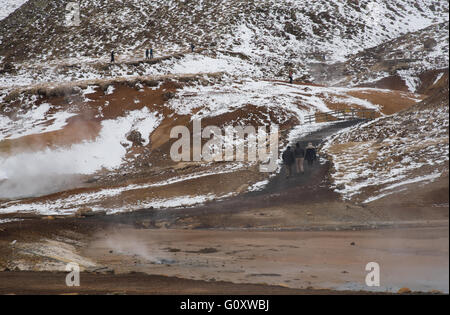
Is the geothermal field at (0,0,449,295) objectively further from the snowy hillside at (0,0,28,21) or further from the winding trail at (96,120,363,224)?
the snowy hillside at (0,0,28,21)

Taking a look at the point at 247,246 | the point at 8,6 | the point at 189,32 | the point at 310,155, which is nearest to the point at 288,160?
the point at 310,155

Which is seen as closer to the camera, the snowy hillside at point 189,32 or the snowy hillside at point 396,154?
the snowy hillside at point 396,154

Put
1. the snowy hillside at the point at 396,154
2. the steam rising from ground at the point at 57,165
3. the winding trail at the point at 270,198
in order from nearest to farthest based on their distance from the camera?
the snowy hillside at the point at 396,154 < the winding trail at the point at 270,198 < the steam rising from ground at the point at 57,165

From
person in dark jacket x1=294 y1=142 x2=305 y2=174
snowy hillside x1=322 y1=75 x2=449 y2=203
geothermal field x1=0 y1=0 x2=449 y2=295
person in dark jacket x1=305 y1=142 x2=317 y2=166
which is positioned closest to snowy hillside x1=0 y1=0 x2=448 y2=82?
geothermal field x1=0 y1=0 x2=449 y2=295

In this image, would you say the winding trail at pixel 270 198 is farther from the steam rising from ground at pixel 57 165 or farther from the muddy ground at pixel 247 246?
the steam rising from ground at pixel 57 165

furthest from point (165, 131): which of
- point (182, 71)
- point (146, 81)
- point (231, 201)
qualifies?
point (182, 71)

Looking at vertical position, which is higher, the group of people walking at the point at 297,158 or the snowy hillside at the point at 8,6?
the snowy hillside at the point at 8,6

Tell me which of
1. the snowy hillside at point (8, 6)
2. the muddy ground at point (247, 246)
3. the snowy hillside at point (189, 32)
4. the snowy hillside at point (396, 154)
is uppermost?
the snowy hillside at point (8, 6)

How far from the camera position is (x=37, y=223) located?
17.6 metres

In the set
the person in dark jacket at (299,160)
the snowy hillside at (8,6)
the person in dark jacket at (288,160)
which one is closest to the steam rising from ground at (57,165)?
the person in dark jacket at (288,160)

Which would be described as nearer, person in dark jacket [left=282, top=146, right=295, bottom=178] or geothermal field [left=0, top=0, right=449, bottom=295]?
geothermal field [left=0, top=0, right=449, bottom=295]

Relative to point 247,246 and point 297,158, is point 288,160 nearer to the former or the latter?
point 297,158
